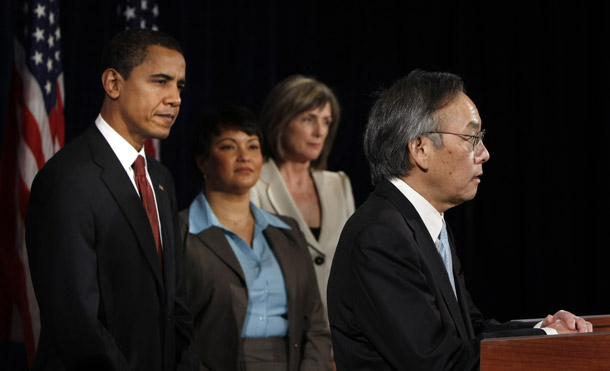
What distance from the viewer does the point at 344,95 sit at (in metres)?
4.90

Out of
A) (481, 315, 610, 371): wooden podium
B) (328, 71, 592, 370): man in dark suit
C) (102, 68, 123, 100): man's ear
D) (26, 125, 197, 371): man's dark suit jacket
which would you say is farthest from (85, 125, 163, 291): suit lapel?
(481, 315, 610, 371): wooden podium

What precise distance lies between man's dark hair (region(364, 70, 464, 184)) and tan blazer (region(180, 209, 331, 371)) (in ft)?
3.36

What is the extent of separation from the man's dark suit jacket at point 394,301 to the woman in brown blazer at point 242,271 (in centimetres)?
99

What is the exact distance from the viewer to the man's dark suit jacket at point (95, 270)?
190cm

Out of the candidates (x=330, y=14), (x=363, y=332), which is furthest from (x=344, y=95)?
(x=363, y=332)

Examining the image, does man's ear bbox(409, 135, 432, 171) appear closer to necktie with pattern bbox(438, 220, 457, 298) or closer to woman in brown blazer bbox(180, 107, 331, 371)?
necktie with pattern bbox(438, 220, 457, 298)

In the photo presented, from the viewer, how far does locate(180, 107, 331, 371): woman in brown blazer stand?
105 inches

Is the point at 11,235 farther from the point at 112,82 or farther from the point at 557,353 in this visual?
the point at 557,353

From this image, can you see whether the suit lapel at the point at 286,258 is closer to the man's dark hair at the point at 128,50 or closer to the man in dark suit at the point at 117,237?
the man in dark suit at the point at 117,237

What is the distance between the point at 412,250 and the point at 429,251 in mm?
110

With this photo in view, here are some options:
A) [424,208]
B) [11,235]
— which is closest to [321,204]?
[11,235]

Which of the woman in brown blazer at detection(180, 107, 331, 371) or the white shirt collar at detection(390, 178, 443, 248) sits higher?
the white shirt collar at detection(390, 178, 443, 248)

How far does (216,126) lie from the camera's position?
3.00 meters

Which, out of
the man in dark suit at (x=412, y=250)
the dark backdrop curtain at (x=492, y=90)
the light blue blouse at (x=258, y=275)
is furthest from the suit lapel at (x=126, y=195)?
the dark backdrop curtain at (x=492, y=90)
